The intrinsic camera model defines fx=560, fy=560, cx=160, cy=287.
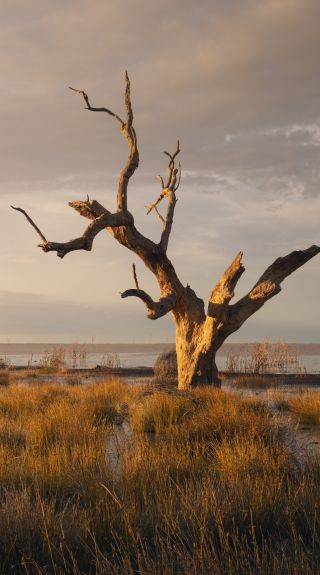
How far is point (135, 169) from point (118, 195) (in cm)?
80

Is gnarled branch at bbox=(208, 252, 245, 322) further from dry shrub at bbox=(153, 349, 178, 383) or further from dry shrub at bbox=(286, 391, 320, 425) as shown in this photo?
dry shrub at bbox=(153, 349, 178, 383)

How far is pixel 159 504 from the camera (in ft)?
13.6

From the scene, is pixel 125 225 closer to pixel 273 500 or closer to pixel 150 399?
pixel 150 399

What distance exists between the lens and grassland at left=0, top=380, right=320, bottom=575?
3.46 meters

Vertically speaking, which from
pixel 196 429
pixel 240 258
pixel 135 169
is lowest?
pixel 196 429

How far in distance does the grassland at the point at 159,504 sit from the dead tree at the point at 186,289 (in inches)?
137

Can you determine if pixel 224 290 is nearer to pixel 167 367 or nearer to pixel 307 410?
pixel 307 410

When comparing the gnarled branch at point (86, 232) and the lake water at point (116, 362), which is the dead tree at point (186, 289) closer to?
the gnarled branch at point (86, 232)

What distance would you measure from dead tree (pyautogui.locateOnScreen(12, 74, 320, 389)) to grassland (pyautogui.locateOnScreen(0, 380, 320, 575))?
3481mm

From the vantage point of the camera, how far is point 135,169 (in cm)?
1333

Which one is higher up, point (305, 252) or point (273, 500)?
point (305, 252)

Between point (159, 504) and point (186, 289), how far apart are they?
388 inches

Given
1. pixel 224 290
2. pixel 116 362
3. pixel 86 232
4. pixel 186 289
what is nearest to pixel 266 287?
pixel 224 290

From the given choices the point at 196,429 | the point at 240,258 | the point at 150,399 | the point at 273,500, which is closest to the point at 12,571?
the point at 273,500
